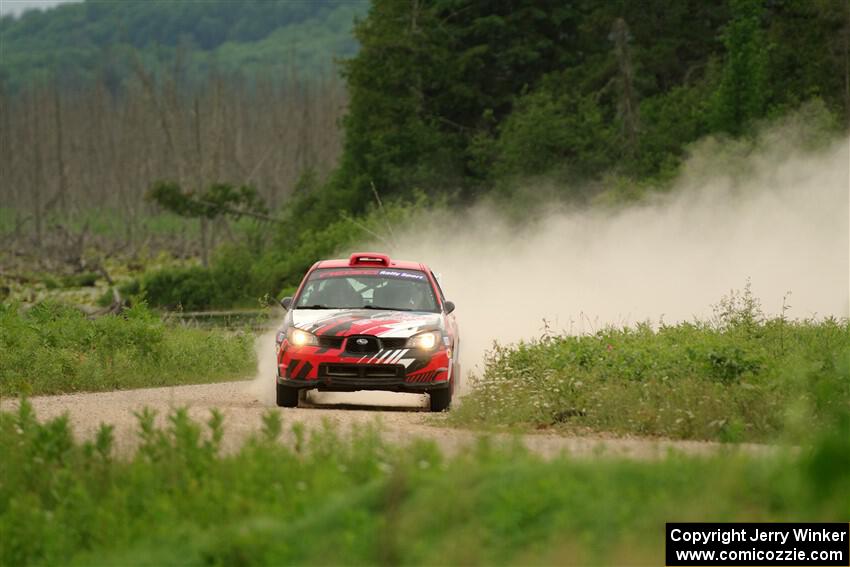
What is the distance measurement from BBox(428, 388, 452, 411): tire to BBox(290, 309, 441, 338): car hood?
2.29 feet

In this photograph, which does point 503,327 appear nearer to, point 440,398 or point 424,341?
point 440,398

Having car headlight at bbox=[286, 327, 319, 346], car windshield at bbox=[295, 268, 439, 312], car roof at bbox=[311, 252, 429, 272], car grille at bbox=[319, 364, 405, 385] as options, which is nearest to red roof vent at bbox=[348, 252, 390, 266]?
car roof at bbox=[311, 252, 429, 272]

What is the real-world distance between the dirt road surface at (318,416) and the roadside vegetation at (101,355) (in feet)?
2.57

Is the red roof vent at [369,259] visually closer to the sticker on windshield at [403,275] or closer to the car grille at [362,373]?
the sticker on windshield at [403,275]

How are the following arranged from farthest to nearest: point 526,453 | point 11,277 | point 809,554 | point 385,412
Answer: point 11,277 < point 385,412 < point 526,453 < point 809,554

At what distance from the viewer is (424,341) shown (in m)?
16.8

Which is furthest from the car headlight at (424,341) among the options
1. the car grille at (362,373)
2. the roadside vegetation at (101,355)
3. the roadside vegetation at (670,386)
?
the roadside vegetation at (101,355)

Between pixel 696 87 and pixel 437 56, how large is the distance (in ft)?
34.7

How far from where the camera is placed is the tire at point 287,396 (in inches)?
664

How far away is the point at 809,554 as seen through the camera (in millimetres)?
7816

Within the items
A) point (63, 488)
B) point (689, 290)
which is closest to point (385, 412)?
point (63, 488)

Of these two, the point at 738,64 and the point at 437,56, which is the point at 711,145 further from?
the point at 437,56

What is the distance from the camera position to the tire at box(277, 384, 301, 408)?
1688cm

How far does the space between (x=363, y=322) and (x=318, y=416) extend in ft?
6.38
